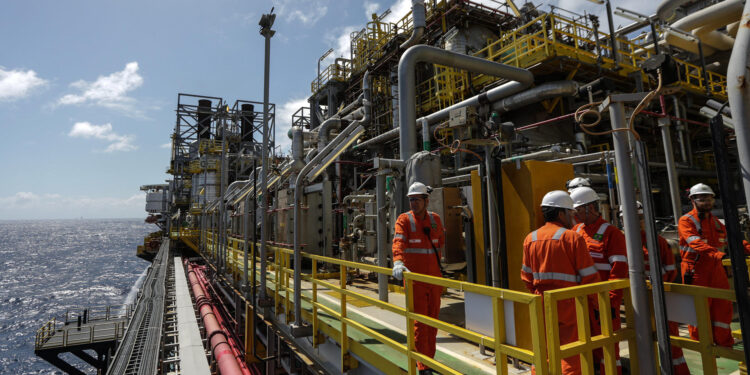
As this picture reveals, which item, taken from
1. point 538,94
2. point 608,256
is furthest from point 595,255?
point 538,94

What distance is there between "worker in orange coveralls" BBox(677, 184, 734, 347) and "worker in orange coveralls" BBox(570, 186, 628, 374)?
1260 mm

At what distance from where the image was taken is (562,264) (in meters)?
2.78

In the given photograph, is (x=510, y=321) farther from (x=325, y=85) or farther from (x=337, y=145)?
(x=325, y=85)

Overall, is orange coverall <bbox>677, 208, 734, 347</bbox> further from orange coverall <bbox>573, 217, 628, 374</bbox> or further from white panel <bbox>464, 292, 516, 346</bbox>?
white panel <bbox>464, 292, 516, 346</bbox>

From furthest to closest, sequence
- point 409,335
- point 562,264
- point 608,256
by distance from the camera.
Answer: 1. point 608,256
2. point 409,335
3. point 562,264

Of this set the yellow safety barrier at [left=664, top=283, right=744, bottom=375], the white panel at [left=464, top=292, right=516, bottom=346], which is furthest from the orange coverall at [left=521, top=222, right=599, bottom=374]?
the white panel at [left=464, top=292, right=516, bottom=346]

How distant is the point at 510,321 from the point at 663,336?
35.3 inches

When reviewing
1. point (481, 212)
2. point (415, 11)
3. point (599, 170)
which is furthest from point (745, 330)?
point (415, 11)

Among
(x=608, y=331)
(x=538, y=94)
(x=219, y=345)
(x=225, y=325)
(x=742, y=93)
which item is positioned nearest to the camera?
(x=742, y=93)

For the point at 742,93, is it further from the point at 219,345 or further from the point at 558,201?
the point at 219,345

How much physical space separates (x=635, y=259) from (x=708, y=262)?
232cm

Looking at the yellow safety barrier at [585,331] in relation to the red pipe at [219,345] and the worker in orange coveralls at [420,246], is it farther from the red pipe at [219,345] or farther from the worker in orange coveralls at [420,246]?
the red pipe at [219,345]

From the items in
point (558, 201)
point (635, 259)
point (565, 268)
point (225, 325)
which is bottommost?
point (225, 325)

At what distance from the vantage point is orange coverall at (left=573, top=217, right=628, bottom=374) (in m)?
3.11
